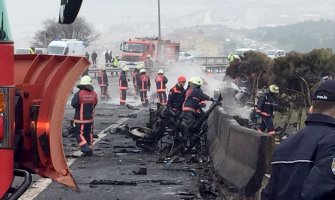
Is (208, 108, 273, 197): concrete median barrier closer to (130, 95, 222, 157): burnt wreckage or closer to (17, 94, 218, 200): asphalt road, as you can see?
(17, 94, 218, 200): asphalt road

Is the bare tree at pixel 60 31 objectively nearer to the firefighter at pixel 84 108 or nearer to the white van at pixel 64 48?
the white van at pixel 64 48

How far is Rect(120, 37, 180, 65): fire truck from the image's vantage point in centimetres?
4806

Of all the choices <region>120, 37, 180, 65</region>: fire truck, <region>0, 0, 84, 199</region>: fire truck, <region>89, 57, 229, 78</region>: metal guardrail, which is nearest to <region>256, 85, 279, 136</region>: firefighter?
<region>0, 0, 84, 199</region>: fire truck

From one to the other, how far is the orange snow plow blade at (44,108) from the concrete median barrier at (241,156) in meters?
3.21

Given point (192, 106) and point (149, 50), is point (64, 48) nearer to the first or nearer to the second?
point (149, 50)

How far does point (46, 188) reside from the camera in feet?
27.0

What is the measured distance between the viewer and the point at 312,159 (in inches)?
123

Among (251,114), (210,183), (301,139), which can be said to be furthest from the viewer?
(251,114)

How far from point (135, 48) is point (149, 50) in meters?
1.07

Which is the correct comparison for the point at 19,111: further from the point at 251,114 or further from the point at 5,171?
the point at 251,114

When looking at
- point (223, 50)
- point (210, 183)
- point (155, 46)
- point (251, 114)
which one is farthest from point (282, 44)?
point (210, 183)

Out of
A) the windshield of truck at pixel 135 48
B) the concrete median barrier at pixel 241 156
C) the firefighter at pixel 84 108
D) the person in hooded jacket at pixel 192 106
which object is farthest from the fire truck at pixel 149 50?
the concrete median barrier at pixel 241 156

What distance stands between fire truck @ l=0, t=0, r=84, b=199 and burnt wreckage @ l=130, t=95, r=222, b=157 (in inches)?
279

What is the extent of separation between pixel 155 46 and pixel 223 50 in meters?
A: 62.6
